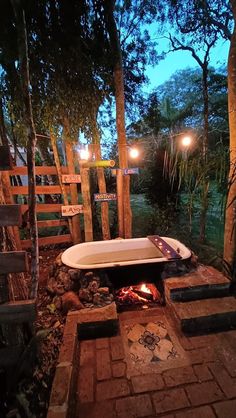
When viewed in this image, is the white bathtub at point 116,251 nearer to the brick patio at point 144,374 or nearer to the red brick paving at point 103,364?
the brick patio at point 144,374

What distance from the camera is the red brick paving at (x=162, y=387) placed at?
1.62 metres

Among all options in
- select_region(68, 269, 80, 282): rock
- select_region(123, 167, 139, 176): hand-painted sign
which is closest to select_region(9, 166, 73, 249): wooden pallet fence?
select_region(123, 167, 139, 176): hand-painted sign

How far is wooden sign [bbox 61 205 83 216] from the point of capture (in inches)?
155

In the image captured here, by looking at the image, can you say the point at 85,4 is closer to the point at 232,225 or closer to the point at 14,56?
the point at 14,56

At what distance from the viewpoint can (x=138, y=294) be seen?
3084 millimetres

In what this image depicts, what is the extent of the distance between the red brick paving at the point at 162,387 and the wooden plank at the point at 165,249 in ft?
3.37

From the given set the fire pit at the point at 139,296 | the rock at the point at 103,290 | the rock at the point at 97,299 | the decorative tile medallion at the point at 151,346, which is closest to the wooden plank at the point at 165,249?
the fire pit at the point at 139,296

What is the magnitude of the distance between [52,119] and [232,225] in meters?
3.16

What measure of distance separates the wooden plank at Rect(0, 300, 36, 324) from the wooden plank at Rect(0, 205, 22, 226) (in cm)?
66

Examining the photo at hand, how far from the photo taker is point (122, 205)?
4.25 metres

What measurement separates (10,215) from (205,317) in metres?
2.15

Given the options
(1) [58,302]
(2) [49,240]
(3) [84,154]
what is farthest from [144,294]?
(3) [84,154]

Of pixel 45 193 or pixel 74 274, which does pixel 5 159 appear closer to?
pixel 74 274

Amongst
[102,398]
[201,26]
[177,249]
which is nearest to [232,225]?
[177,249]
